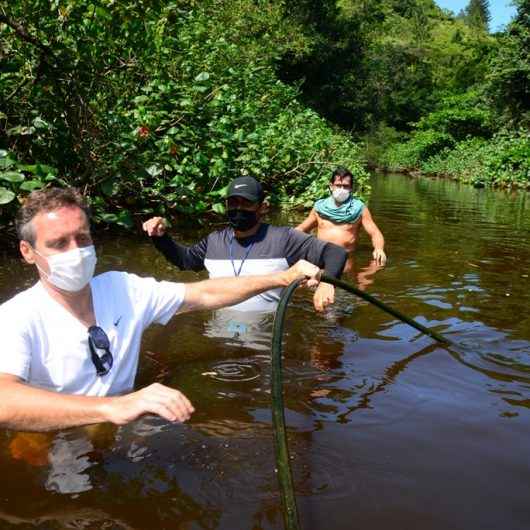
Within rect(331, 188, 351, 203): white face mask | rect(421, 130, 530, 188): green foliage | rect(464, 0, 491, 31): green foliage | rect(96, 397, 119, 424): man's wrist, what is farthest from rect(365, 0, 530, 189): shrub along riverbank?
rect(464, 0, 491, 31): green foliage

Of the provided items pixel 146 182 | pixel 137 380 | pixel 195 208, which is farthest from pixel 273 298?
pixel 146 182

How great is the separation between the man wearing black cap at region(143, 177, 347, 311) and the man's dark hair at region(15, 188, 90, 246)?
189 centimetres

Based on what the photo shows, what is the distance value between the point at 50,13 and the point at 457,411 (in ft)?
19.4

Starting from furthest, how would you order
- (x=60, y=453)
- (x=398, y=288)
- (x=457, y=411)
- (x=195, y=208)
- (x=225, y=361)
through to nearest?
1. (x=195, y=208)
2. (x=398, y=288)
3. (x=225, y=361)
4. (x=457, y=411)
5. (x=60, y=453)

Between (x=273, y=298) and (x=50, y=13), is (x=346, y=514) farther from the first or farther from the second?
(x=50, y=13)

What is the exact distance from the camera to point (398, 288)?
754 centimetres

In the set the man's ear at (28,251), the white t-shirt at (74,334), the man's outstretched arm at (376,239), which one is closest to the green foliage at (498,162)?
the man's outstretched arm at (376,239)

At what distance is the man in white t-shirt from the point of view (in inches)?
94.0

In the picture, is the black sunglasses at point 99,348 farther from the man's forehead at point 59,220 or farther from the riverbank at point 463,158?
the riverbank at point 463,158

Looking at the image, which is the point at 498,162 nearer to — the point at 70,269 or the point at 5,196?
the point at 5,196

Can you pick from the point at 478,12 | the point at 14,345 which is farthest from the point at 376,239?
the point at 478,12

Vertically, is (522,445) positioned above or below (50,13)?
below

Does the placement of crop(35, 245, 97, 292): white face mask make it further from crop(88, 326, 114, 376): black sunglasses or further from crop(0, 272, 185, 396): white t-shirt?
crop(88, 326, 114, 376): black sunglasses

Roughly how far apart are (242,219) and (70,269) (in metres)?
2.37
